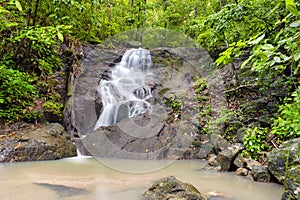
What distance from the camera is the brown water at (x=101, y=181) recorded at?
283 cm

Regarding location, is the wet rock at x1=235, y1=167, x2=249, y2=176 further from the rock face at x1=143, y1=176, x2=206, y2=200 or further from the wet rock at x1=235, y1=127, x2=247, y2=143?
the rock face at x1=143, y1=176, x2=206, y2=200

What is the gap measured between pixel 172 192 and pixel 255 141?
2.69 m

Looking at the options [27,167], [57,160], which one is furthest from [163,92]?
[27,167]

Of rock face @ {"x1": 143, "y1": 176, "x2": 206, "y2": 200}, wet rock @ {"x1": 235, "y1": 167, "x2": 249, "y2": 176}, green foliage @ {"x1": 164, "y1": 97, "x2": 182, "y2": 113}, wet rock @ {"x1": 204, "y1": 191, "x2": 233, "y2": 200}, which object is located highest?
green foliage @ {"x1": 164, "y1": 97, "x2": 182, "y2": 113}

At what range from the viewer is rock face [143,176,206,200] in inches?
101

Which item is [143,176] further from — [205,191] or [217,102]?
[217,102]

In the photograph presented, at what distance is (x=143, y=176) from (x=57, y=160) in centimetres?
203

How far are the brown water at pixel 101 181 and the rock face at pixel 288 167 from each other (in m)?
0.25

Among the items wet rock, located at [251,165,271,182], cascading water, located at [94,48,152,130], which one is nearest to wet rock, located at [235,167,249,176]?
wet rock, located at [251,165,271,182]

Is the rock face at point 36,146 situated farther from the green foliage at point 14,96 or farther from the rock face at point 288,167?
the rock face at point 288,167

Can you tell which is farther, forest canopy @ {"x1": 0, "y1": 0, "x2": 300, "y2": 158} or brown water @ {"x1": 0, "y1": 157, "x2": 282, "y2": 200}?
forest canopy @ {"x1": 0, "y1": 0, "x2": 300, "y2": 158}

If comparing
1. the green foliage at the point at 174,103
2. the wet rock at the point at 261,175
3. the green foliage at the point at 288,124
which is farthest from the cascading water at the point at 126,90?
the wet rock at the point at 261,175

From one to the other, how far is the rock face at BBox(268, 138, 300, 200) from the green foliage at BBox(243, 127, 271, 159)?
2.95 feet

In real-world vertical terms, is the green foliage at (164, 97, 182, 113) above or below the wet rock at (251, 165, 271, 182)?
above
